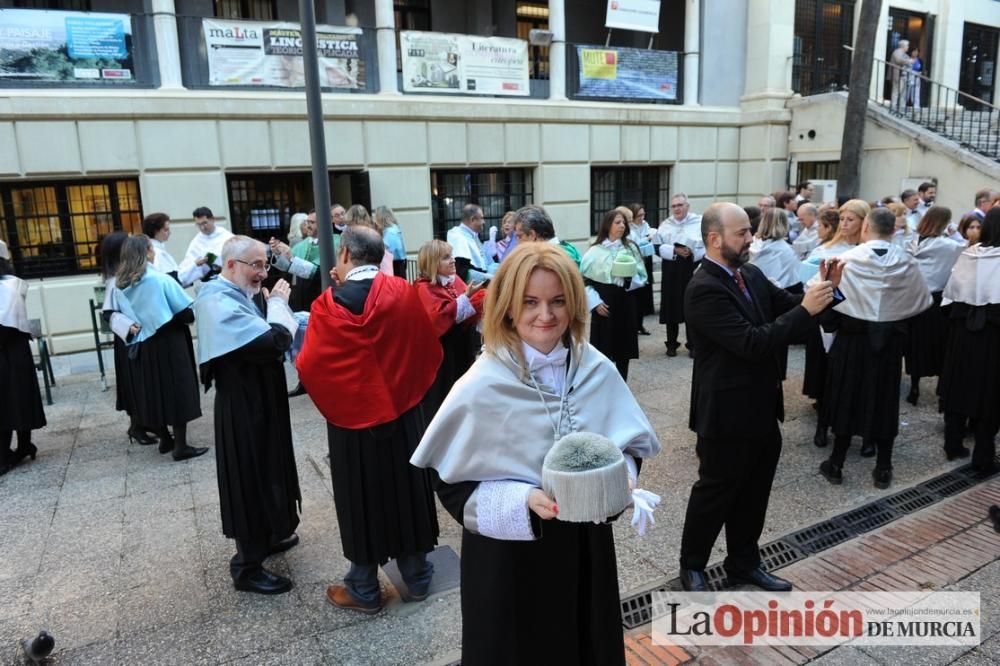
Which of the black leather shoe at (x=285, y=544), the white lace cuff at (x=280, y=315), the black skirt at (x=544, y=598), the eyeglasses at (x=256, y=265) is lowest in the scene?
the black leather shoe at (x=285, y=544)

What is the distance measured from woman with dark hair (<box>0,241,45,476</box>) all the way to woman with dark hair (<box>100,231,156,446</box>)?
0.63 metres

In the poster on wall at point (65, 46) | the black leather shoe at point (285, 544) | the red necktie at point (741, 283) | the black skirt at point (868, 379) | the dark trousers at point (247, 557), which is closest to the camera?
the red necktie at point (741, 283)

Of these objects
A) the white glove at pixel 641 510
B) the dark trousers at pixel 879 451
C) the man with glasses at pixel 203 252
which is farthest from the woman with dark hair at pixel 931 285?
the man with glasses at pixel 203 252

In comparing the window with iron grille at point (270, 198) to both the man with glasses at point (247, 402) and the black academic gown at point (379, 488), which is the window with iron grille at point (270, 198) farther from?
the black academic gown at point (379, 488)

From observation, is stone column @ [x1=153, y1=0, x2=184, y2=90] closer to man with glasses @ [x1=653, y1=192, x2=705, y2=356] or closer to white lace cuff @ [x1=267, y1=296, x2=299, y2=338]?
man with glasses @ [x1=653, y1=192, x2=705, y2=356]

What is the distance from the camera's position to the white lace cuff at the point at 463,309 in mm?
5453

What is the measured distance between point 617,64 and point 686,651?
1347 centimetres

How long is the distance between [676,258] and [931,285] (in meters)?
3.40

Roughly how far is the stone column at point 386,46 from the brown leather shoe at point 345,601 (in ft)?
33.5

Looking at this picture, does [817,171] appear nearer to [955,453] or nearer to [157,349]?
[955,453]

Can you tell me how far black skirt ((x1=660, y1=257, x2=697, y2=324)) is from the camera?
364 inches

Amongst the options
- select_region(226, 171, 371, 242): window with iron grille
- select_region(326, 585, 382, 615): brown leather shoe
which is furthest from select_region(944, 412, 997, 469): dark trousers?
select_region(226, 171, 371, 242): window with iron grille

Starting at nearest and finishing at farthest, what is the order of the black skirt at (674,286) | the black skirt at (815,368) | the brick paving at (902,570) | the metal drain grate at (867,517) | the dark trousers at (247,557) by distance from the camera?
the brick paving at (902,570) < the dark trousers at (247,557) < the metal drain grate at (867,517) < the black skirt at (815,368) < the black skirt at (674,286)

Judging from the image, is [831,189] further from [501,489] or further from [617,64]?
[501,489]
